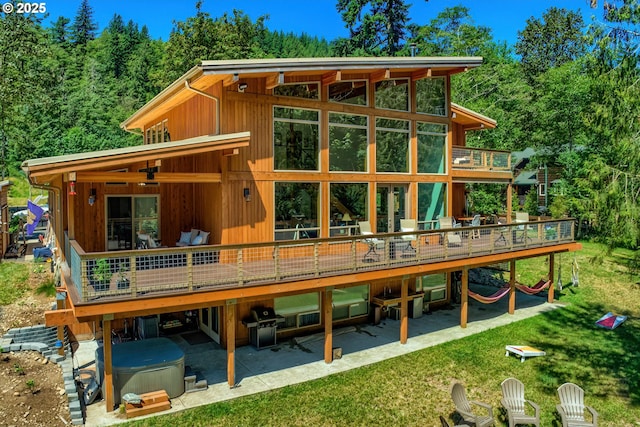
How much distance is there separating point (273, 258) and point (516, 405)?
242 inches

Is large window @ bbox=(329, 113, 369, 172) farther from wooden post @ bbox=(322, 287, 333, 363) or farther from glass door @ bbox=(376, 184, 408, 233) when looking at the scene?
wooden post @ bbox=(322, 287, 333, 363)

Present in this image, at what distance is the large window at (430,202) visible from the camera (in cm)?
1521

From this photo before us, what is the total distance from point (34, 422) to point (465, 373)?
925 cm

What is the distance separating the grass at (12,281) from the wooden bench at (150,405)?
31.8 feet

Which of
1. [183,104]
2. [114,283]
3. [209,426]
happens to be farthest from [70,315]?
[183,104]

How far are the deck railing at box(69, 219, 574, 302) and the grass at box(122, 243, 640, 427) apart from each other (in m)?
2.36

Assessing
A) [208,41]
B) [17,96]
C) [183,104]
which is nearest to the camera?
[183,104]

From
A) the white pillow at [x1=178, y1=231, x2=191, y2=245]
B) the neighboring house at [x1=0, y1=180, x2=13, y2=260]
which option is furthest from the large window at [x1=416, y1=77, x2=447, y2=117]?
the neighboring house at [x1=0, y1=180, x2=13, y2=260]

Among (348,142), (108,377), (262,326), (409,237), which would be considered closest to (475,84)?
(348,142)

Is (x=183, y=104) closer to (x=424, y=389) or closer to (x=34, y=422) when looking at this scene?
(x=34, y=422)

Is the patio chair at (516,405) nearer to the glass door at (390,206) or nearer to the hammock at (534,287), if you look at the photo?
the glass door at (390,206)

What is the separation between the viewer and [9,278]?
1722cm

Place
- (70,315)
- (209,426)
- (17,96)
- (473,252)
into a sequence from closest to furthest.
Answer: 1. (209,426)
2. (70,315)
3. (473,252)
4. (17,96)

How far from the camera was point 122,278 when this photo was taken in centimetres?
809
